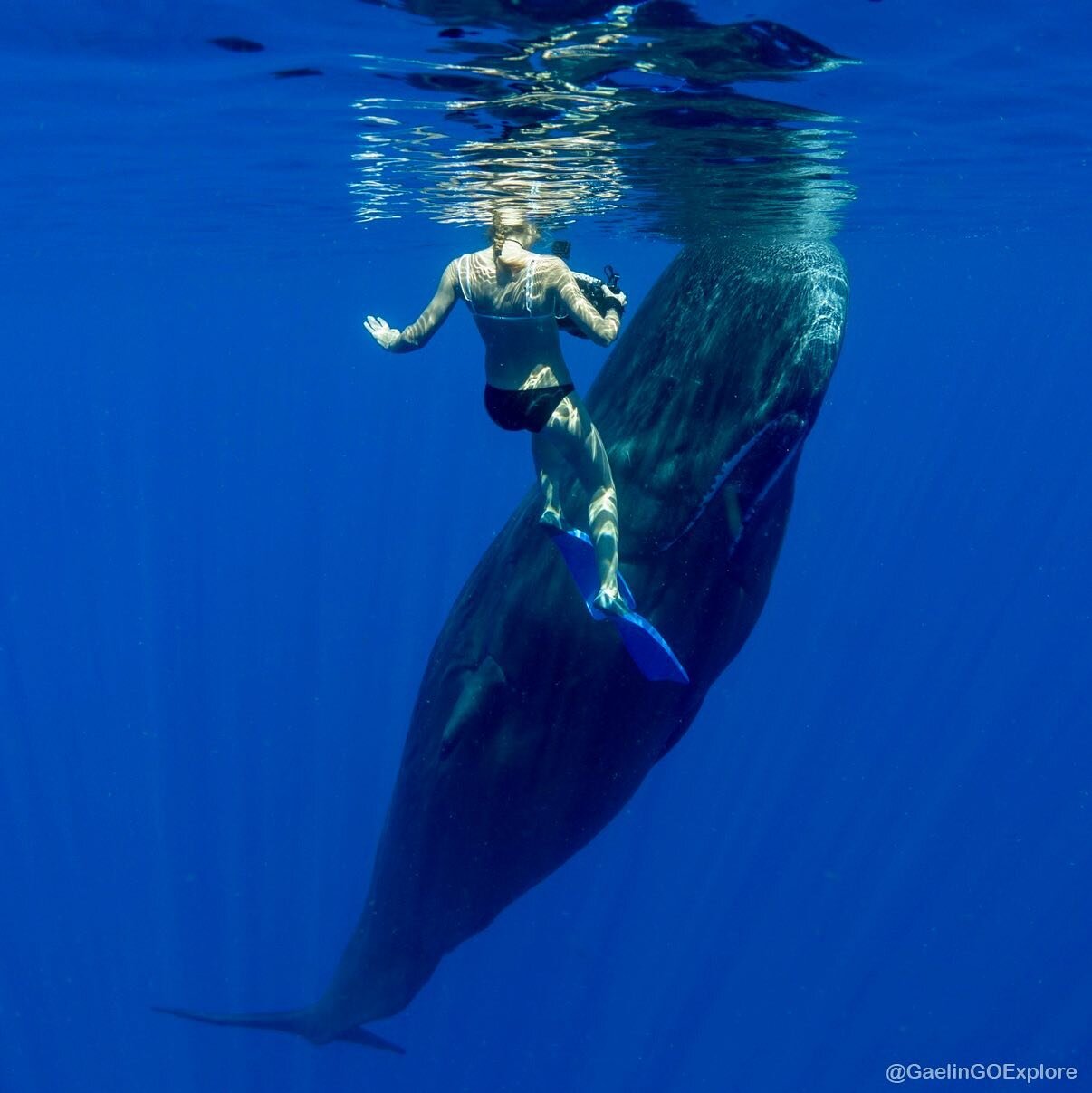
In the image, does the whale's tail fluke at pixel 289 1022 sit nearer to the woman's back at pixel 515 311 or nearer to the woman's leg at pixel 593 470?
the woman's leg at pixel 593 470

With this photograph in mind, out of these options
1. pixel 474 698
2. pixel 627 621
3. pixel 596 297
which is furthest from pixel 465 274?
pixel 474 698

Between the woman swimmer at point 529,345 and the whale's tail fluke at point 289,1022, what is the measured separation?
7.12m

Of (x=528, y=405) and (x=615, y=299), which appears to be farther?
(x=528, y=405)

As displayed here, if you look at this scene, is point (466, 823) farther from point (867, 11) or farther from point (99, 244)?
point (99, 244)

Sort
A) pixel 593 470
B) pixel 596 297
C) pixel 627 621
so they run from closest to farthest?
pixel 627 621, pixel 596 297, pixel 593 470

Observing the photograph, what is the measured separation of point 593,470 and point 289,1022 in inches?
315

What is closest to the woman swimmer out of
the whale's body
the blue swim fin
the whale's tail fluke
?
the blue swim fin

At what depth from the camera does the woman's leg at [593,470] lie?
6.32 metres

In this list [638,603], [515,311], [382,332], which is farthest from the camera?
[638,603]

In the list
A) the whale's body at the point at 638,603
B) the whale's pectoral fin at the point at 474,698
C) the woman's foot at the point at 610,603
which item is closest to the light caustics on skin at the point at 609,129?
the whale's body at the point at 638,603

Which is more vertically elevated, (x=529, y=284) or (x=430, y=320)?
(x=529, y=284)

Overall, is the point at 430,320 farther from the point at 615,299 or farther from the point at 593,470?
the point at 593,470

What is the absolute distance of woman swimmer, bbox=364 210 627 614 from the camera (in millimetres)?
6156

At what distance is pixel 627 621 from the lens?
19.6 ft
